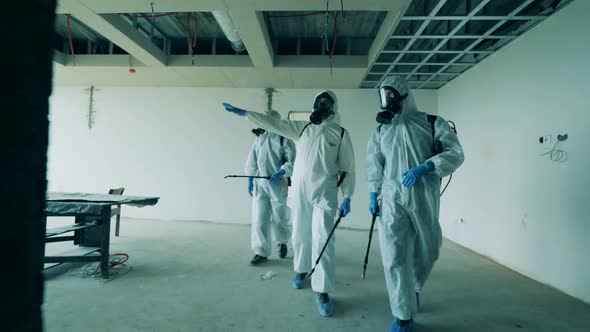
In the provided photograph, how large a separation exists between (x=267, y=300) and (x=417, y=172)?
127 cm

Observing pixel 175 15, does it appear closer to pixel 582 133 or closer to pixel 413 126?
pixel 413 126

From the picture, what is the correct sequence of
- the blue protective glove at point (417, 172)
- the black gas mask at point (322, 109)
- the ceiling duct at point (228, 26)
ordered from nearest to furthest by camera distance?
the blue protective glove at point (417, 172) < the black gas mask at point (322, 109) < the ceiling duct at point (228, 26)

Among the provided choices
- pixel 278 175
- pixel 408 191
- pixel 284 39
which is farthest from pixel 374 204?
pixel 284 39

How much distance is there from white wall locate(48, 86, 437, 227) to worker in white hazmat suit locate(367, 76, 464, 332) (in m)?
2.87

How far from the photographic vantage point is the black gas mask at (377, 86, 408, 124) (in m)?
1.68

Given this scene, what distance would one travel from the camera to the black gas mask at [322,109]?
203 centimetres

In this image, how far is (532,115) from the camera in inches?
101

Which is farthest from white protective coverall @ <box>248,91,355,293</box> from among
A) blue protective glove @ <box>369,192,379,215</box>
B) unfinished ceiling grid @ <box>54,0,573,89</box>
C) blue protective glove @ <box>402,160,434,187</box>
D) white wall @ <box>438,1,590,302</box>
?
white wall @ <box>438,1,590,302</box>

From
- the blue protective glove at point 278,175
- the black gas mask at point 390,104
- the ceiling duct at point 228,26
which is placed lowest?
the blue protective glove at point 278,175

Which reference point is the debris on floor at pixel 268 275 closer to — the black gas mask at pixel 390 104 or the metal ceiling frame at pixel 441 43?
the black gas mask at pixel 390 104

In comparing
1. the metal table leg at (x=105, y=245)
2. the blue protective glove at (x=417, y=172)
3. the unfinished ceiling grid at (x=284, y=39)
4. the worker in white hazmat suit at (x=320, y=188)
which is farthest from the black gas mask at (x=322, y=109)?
the metal table leg at (x=105, y=245)

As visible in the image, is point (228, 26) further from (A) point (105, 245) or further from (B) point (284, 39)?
(A) point (105, 245)

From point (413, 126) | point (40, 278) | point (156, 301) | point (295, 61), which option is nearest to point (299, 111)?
point (295, 61)

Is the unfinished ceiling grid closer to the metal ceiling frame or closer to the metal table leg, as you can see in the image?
the metal ceiling frame
